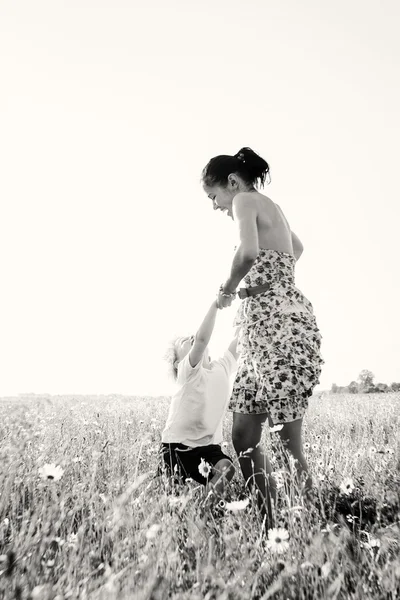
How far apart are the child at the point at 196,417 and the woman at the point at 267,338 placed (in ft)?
2.15

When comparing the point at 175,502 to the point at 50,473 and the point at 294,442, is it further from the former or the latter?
the point at 294,442

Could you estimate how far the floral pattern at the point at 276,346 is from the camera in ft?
8.15

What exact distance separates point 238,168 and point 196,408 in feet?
5.91

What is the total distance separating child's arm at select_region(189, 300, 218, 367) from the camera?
3.04m

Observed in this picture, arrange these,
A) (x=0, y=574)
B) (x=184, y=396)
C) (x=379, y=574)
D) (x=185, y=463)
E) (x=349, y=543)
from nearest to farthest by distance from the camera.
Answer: (x=0, y=574)
(x=379, y=574)
(x=349, y=543)
(x=185, y=463)
(x=184, y=396)

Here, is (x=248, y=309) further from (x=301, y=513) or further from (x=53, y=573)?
(x=53, y=573)

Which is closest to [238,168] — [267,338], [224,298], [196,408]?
[224,298]

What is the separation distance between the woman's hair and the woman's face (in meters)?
0.02

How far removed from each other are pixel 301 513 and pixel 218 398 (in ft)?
6.23

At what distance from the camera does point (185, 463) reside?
3436 millimetres

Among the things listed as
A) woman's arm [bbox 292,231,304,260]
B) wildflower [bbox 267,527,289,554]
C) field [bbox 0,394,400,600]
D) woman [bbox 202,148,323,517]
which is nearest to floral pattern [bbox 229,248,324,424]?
woman [bbox 202,148,323,517]

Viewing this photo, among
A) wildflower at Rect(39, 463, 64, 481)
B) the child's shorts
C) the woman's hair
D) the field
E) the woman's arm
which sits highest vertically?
the woman's hair

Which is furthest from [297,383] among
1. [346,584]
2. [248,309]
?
[346,584]

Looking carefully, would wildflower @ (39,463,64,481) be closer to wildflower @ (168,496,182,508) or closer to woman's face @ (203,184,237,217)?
wildflower @ (168,496,182,508)
